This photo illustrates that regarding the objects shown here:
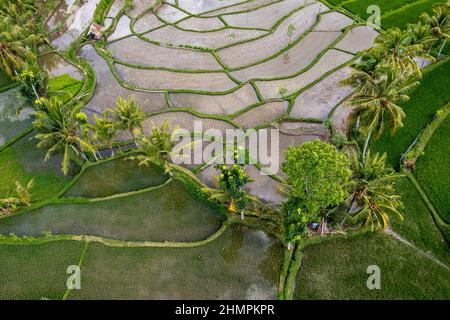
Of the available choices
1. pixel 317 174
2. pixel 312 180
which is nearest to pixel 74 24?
pixel 312 180

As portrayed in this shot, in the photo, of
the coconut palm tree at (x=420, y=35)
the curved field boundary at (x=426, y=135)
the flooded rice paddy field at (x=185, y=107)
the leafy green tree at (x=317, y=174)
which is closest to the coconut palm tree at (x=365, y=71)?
the leafy green tree at (x=317, y=174)

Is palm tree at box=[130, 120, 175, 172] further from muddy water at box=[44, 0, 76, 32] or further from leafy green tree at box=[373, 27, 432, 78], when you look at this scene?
muddy water at box=[44, 0, 76, 32]

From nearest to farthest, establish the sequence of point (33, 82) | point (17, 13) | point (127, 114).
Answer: point (127, 114) → point (33, 82) → point (17, 13)

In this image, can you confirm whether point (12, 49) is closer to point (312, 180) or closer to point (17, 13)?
point (17, 13)

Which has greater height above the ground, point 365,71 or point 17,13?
point 17,13

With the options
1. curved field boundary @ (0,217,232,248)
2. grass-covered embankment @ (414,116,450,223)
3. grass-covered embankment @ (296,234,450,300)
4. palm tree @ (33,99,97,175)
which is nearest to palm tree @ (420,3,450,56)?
grass-covered embankment @ (414,116,450,223)
